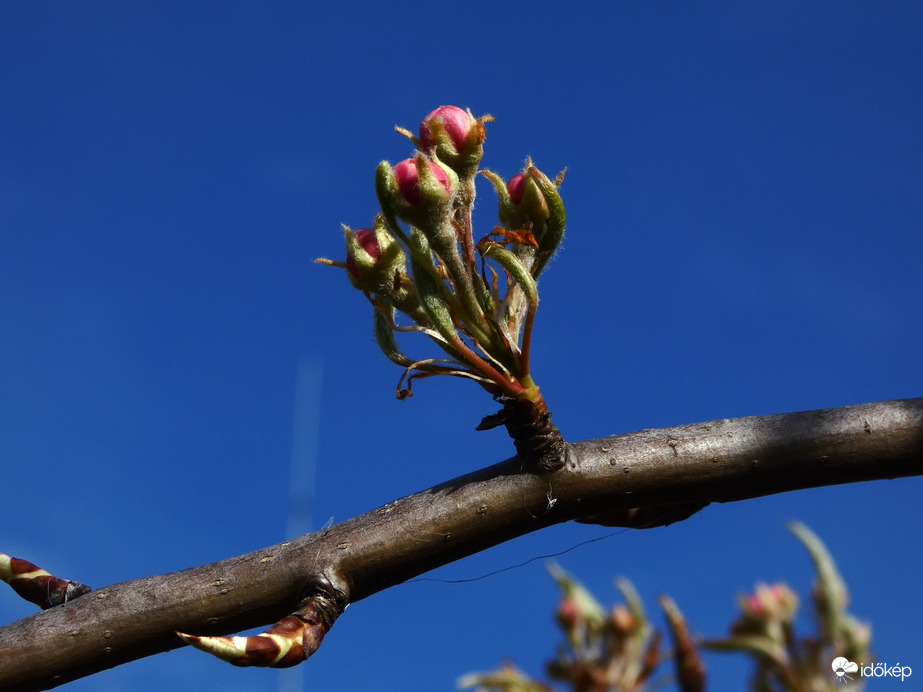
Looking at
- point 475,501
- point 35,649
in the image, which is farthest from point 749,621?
point 35,649

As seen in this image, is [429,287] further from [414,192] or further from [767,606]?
[767,606]

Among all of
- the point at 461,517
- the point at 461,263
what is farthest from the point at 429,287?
the point at 461,517

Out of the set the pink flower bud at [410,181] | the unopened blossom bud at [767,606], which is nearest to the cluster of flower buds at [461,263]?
the pink flower bud at [410,181]

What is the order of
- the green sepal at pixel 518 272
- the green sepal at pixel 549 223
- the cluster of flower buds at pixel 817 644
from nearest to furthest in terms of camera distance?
the cluster of flower buds at pixel 817 644
the green sepal at pixel 518 272
the green sepal at pixel 549 223

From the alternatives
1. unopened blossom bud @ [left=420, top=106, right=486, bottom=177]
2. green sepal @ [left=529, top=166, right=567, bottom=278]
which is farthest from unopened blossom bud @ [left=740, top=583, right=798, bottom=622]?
unopened blossom bud @ [left=420, top=106, right=486, bottom=177]

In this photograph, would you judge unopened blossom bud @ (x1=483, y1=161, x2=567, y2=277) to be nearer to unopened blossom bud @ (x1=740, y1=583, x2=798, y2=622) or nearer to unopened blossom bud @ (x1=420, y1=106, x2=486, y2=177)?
unopened blossom bud @ (x1=420, y1=106, x2=486, y2=177)

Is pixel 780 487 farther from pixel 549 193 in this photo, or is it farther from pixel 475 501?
pixel 549 193

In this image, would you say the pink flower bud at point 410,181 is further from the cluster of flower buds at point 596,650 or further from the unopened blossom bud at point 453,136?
the cluster of flower buds at point 596,650
